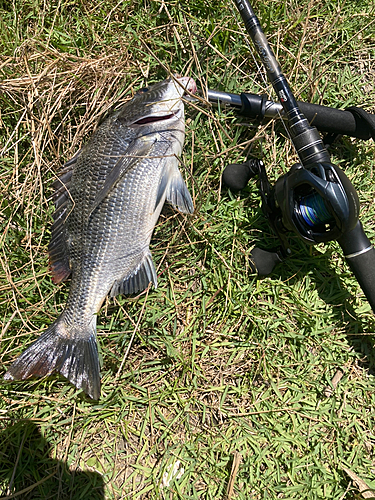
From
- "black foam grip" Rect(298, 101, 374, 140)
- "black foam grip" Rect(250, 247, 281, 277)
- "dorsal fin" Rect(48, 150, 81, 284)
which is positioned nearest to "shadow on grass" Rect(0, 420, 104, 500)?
"dorsal fin" Rect(48, 150, 81, 284)

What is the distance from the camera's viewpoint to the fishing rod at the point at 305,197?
187cm

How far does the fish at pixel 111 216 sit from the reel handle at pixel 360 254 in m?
1.10

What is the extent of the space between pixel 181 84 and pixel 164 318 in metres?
1.57

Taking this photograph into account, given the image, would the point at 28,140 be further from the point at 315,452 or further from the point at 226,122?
the point at 315,452

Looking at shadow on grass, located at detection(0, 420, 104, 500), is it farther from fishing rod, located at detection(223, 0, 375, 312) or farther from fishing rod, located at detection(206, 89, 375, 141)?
fishing rod, located at detection(206, 89, 375, 141)

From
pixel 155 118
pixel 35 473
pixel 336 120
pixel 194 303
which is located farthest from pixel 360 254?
pixel 35 473

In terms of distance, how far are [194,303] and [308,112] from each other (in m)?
1.53

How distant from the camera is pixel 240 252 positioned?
8.53 feet

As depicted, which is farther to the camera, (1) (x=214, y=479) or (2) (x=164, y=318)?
(2) (x=164, y=318)

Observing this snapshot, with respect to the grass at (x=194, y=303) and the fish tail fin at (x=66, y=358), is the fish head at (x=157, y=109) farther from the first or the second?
the fish tail fin at (x=66, y=358)

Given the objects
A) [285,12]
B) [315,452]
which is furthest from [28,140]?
[315,452]

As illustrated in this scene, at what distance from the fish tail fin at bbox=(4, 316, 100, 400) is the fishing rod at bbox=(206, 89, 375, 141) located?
1.80m

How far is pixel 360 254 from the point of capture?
2201mm

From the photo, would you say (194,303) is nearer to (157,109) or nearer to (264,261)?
(264,261)
